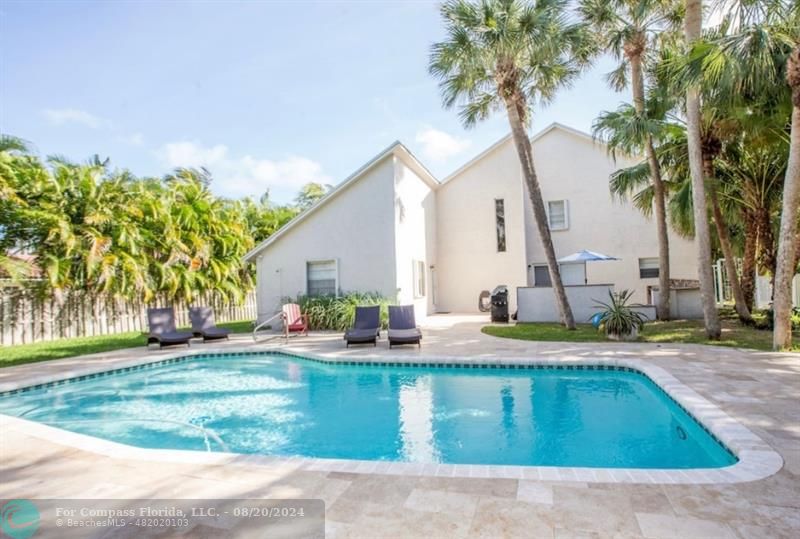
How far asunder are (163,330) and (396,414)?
31.4 feet

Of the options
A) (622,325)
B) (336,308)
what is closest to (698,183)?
(622,325)

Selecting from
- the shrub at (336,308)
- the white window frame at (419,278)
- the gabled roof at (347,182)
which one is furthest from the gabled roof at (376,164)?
the white window frame at (419,278)

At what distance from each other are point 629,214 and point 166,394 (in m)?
19.4

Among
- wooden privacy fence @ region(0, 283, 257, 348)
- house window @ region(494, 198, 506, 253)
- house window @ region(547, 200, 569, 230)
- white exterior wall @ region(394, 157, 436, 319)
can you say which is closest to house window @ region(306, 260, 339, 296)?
white exterior wall @ region(394, 157, 436, 319)

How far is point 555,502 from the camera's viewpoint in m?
3.22

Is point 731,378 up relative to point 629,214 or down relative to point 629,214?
down

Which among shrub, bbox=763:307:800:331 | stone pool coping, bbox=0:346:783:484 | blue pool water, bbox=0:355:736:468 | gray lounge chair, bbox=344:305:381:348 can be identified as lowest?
blue pool water, bbox=0:355:736:468

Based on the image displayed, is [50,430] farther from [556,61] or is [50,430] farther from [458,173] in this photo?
[458,173]

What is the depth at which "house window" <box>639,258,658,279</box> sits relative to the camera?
60.8ft

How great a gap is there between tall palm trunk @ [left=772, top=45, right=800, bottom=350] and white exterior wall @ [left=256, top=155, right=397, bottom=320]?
1078cm

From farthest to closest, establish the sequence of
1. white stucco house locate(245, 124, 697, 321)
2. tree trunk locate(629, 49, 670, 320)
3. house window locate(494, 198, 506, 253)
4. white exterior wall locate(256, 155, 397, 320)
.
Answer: house window locate(494, 198, 506, 253) → white stucco house locate(245, 124, 697, 321) → white exterior wall locate(256, 155, 397, 320) → tree trunk locate(629, 49, 670, 320)

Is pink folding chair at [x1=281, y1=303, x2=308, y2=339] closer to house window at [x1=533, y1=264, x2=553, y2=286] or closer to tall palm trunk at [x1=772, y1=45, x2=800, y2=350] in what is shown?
house window at [x1=533, y1=264, x2=553, y2=286]

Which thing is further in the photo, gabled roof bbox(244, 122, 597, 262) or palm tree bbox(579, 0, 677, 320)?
gabled roof bbox(244, 122, 597, 262)

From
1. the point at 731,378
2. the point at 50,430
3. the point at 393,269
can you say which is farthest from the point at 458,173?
the point at 50,430
